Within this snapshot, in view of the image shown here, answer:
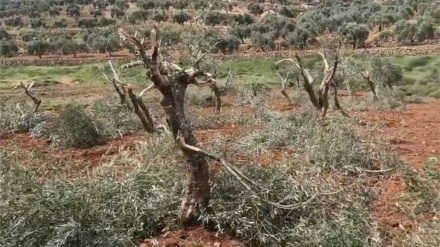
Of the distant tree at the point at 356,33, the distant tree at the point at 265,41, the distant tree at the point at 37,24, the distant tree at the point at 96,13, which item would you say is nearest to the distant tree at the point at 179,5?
the distant tree at the point at 96,13

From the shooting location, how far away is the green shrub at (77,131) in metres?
10.4

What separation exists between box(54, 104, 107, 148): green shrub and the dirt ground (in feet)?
0.96

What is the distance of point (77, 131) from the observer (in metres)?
10.5

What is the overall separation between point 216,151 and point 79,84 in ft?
105

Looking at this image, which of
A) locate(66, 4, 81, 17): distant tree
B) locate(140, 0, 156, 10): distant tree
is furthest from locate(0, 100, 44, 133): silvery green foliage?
locate(66, 4, 81, 17): distant tree

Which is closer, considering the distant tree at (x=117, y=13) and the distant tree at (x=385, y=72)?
the distant tree at (x=385, y=72)

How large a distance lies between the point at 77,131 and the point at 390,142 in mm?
6027

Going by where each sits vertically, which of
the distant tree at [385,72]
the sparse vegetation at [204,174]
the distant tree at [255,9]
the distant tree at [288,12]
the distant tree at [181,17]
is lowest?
the distant tree at [255,9]

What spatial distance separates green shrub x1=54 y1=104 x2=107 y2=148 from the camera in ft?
34.2

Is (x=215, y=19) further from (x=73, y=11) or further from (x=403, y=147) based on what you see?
(x=403, y=147)

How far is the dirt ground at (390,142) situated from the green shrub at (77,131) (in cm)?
29

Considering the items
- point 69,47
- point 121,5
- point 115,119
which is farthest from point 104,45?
point 115,119

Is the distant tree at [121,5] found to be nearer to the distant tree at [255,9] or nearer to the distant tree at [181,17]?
the distant tree at [255,9]

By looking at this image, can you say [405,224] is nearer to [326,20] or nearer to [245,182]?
[245,182]
